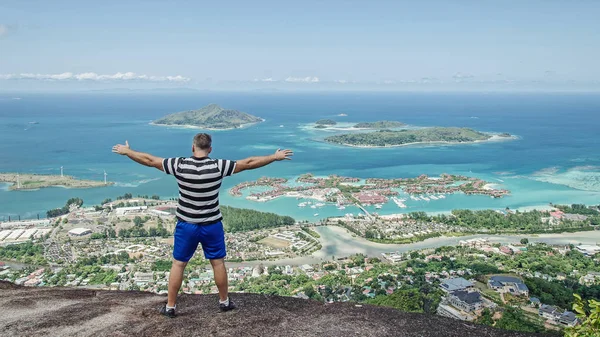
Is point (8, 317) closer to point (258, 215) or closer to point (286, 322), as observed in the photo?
point (286, 322)

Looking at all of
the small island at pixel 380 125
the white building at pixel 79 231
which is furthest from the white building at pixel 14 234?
the small island at pixel 380 125

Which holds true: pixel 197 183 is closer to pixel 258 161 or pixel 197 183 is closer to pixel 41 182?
pixel 258 161

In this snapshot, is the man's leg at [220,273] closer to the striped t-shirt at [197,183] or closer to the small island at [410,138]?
the striped t-shirt at [197,183]

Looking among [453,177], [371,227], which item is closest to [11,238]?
[371,227]

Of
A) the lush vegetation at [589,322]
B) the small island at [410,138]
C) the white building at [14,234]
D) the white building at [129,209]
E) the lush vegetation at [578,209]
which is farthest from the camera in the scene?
the small island at [410,138]

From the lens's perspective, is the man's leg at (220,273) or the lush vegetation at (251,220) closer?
the man's leg at (220,273)
